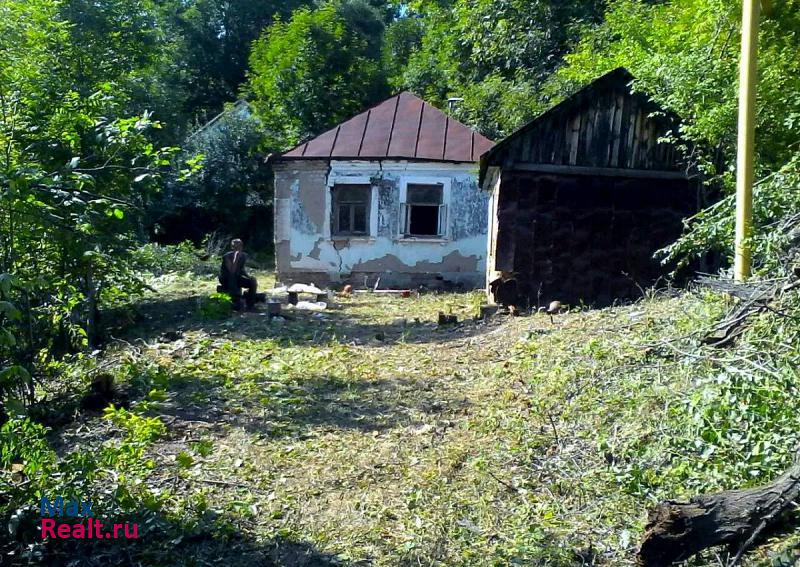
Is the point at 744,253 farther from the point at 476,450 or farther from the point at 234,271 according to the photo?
the point at 234,271

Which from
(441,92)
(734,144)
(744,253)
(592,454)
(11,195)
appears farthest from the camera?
(441,92)

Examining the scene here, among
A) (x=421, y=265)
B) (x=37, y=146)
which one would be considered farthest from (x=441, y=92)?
(x=37, y=146)

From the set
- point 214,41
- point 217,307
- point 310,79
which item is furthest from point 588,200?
point 214,41

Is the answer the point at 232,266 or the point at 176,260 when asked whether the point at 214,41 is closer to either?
the point at 176,260

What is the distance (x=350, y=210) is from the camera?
55.0 feet

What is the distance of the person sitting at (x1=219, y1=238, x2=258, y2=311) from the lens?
12.1 metres

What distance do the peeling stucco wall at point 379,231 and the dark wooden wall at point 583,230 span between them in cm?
517

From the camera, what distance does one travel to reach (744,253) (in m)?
6.50

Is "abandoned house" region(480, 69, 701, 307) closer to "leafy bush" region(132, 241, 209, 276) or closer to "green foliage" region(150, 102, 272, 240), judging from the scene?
"leafy bush" region(132, 241, 209, 276)

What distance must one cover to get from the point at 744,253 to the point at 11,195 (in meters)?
5.72

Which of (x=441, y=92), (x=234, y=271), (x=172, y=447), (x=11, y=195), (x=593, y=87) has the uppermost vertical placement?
(x=441, y=92)

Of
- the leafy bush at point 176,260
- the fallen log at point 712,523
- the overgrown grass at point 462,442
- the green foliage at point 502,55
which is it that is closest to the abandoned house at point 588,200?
the overgrown grass at point 462,442

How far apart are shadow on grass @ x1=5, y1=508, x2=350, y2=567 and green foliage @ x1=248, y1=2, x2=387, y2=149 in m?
22.8

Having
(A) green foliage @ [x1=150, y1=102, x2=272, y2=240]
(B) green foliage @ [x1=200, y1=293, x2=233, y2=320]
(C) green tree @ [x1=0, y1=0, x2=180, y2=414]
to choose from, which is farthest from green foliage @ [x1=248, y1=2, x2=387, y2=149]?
(C) green tree @ [x1=0, y1=0, x2=180, y2=414]
